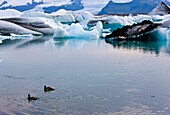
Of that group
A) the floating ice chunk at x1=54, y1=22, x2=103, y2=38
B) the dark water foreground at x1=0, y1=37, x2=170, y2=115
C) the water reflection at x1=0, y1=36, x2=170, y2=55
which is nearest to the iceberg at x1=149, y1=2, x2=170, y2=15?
the floating ice chunk at x1=54, y1=22, x2=103, y2=38

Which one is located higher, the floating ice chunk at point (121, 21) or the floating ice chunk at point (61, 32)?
the floating ice chunk at point (121, 21)

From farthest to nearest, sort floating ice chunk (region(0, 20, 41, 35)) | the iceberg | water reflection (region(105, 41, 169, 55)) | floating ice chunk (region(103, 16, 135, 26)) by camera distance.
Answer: the iceberg
floating ice chunk (region(103, 16, 135, 26))
floating ice chunk (region(0, 20, 41, 35))
water reflection (region(105, 41, 169, 55))

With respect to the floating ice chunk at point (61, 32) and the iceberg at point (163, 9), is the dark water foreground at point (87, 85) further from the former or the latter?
the iceberg at point (163, 9)

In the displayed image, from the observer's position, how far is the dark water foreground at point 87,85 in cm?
783

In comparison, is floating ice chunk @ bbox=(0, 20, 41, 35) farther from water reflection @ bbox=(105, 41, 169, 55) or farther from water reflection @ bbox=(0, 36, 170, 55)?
water reflection @ bbox=(105, 41, 169, 55)

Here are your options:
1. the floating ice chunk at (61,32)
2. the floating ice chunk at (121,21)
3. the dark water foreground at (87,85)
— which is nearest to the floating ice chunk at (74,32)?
the floating ice chunk at (61,32)

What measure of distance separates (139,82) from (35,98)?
9.42ft

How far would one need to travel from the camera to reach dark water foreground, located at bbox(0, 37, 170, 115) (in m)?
7.83

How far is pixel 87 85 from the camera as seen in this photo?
32.3ft

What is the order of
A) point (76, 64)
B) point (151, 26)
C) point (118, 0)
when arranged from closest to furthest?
point (76, 64) → point (151, 26) → point (118, 0)

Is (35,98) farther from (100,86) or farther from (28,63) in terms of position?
(28,63)

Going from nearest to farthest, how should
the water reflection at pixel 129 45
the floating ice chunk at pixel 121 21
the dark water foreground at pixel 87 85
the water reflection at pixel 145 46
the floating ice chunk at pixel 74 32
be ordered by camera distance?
the dark water foreground at pixel 87 85, the water reflection at pixel 145 46, the water reflection at pixel 129 45, the floating ice chunk at pixel 74 32, the floating ice chunk at pixel 121 21

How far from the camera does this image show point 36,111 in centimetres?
764

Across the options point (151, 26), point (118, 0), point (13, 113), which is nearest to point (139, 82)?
point (13, 113)
